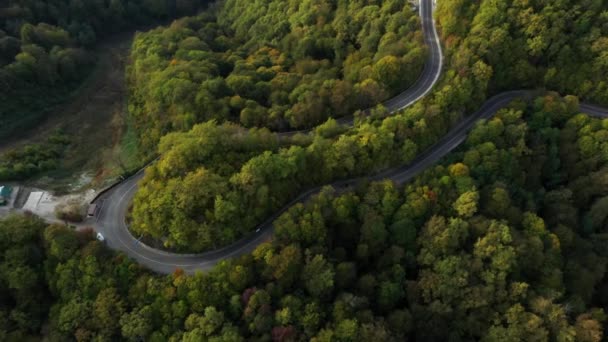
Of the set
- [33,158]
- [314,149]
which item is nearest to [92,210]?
[33,158]

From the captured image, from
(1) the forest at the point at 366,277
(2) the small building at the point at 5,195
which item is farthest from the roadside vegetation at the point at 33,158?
(1) the forest at the point at 366,277

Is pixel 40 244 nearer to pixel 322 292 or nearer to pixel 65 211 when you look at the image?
pixel 65 211

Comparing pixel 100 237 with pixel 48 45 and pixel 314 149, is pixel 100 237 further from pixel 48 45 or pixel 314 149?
pixel 48 45

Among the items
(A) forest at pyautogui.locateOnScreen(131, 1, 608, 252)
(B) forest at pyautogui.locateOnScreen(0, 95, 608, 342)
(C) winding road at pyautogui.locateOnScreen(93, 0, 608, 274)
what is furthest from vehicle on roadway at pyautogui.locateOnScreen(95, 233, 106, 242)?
(A) forest at pyautogui.locateOnScreen(131, 1, 608, 252)

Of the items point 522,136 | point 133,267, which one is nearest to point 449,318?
point 522,136

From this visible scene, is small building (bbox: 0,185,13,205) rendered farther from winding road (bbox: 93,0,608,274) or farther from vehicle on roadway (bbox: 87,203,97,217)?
winding road (bbox: 93,0,608,274)
